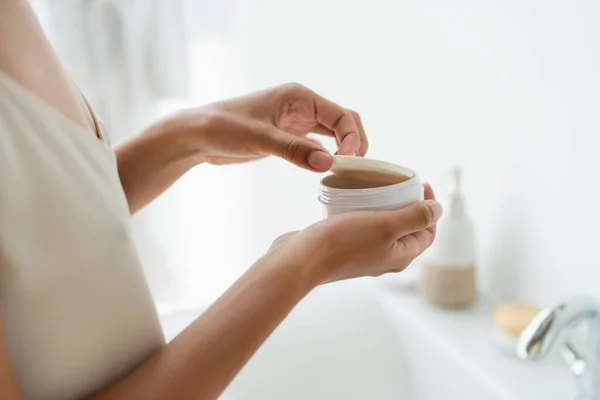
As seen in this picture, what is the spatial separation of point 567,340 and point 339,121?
0.32m

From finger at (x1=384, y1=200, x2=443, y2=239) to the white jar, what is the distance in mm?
13

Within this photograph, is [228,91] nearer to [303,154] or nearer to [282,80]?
[282,80]

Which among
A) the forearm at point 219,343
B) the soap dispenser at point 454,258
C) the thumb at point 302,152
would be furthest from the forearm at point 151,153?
the soap dispenser at point 454,258

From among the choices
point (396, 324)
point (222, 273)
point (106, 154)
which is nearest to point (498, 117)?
point (396, 324)

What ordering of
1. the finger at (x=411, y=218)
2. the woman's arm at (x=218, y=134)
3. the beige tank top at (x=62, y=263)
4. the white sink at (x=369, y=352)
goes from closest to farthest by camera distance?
the beige tank top at (x=62, y=263), the finger at (x=411, y=218), the woman's arm at (x=218, y=134), the white sink at (x=369, y=352)

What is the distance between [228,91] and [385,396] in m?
0.69

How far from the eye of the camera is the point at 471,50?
763 millimetres

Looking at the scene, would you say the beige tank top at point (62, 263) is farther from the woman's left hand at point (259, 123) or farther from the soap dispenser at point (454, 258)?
the soap dispenser at point (454, 258)

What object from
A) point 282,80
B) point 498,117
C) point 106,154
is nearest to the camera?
point 106,154

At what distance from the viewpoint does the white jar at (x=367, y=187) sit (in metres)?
0.50

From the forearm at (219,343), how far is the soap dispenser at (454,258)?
0.40m

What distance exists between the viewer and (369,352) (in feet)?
2.60

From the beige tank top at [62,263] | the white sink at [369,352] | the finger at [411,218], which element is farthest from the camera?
the white sink at [369,352]

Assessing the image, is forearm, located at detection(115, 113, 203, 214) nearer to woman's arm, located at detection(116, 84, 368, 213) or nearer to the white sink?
woman's arm, located at detection(116, 84, 368, 213)
